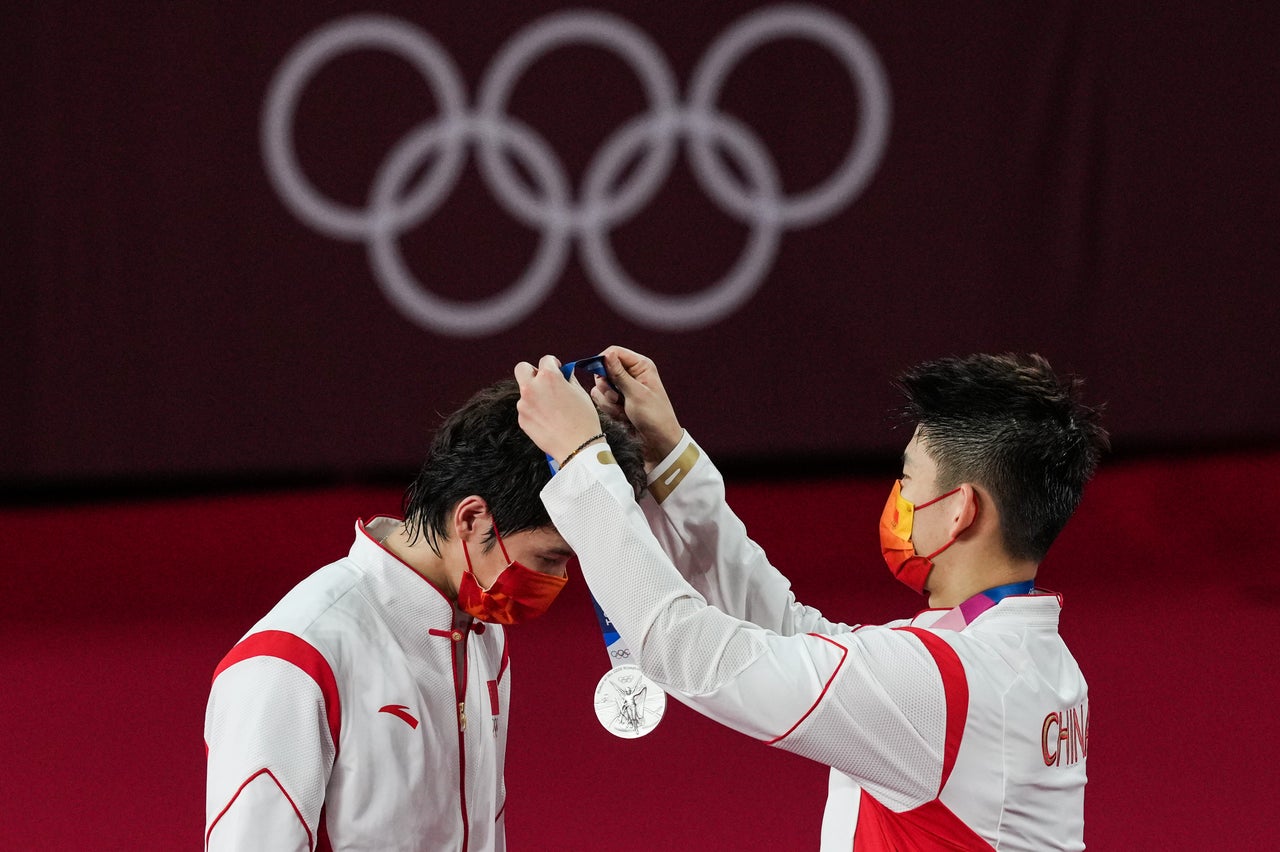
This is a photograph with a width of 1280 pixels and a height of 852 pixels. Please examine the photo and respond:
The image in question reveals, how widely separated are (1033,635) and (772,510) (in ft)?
17.4

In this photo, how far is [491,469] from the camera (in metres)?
2.58

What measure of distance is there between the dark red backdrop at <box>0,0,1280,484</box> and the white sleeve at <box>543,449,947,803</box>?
568 cm

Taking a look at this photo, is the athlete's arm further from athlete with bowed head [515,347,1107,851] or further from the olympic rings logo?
the olympic rings logo

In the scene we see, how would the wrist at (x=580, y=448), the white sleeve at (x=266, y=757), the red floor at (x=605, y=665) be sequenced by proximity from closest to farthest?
the white sleeve at (x=266, y=757), the wrist at (x=580, y=448), the red floor at (x=605, y=665)

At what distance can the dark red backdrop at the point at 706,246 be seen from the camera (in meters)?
7.66

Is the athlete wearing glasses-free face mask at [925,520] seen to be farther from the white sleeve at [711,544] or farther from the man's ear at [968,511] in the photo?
the white sleeve at [711,544]

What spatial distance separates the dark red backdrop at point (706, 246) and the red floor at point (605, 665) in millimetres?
466

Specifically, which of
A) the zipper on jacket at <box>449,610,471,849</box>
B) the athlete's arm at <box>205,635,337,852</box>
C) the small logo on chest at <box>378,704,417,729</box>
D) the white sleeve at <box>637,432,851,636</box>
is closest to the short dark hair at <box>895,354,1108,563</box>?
the white sleeve at <box>637,432,851,636</box>

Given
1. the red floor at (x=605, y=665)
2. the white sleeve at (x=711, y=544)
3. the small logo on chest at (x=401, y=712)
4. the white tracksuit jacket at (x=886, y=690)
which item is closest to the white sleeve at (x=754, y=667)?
the white tracksuit jacket at (x=886, y=690)

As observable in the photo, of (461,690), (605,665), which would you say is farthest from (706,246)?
(461,690)

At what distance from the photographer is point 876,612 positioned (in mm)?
6605

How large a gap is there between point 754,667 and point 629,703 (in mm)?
537

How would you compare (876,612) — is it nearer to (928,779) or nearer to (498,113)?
(498,113)

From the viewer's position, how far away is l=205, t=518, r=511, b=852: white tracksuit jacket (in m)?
2.17
